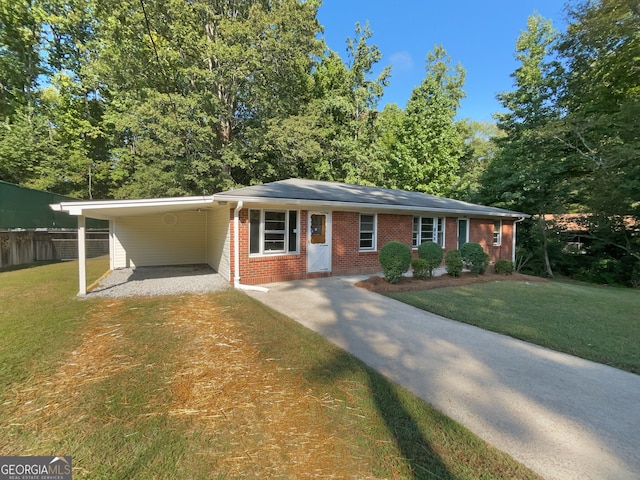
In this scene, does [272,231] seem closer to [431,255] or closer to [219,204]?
[219,204]

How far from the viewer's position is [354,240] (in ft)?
32.7

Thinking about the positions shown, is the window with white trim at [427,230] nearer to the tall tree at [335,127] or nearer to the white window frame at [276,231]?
the white window frame at [276,231]

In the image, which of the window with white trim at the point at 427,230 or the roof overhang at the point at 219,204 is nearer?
the roof overhang at the point at 219,204

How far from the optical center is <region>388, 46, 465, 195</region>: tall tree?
21750 mm

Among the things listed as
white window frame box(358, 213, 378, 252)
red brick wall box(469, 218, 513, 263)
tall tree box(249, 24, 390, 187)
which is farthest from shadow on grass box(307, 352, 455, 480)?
tall tree box(249, 24, 390, 187)

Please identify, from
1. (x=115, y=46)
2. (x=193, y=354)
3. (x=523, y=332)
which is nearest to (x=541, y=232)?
Result: (x=523, y=332)

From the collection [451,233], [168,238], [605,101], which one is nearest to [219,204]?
[168,238]

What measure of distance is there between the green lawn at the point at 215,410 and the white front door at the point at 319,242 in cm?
447

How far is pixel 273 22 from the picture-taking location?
15016 millimetres

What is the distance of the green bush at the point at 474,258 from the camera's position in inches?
402

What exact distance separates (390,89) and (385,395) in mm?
23517

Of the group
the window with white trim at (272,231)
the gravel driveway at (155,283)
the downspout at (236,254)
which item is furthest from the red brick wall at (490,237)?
the gravel driveway at (155,283)

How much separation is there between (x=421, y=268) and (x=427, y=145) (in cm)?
1571

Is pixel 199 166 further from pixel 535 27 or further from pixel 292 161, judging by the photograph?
pixel 535 27
